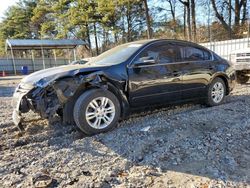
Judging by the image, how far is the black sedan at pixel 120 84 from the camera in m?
4.10

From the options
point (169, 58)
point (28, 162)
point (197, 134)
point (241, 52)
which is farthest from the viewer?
point (241, 52)

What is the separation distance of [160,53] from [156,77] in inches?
20.6

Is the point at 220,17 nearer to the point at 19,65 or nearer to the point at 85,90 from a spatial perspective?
the point at 19,65

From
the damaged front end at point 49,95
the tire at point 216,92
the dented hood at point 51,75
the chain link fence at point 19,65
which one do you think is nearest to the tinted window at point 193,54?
the tire at point 216,92

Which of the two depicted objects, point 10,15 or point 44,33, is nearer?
point 44,33

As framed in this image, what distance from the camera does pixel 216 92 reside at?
613 centimetres

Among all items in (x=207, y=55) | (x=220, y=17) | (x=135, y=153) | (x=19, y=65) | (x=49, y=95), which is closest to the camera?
(x=135, y=153)

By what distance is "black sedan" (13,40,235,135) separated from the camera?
4.10 meters

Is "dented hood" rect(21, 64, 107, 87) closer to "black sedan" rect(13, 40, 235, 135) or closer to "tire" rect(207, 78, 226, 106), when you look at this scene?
"black sedan" rect(13, 40, 235, 135)

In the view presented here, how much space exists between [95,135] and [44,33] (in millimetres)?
37223

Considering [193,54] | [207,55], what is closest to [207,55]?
[207,55]

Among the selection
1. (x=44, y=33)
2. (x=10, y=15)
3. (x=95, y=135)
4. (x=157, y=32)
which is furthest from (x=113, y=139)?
(x=10, y=15)

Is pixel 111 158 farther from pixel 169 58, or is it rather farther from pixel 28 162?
pixel 169 58

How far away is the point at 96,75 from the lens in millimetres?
4316
